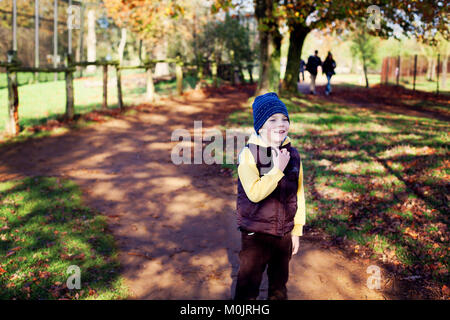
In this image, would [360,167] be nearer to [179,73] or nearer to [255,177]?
[255,177]

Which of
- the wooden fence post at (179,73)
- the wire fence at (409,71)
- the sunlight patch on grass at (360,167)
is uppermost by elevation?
the wire fence at (409,71)

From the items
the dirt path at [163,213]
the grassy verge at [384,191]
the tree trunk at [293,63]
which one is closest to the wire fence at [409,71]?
the tree trunk at [293,63]

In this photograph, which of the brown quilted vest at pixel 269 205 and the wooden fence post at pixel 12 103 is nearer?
the brown quilted vest at pixel 269 205

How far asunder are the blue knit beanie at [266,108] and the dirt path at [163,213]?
6.40 ft

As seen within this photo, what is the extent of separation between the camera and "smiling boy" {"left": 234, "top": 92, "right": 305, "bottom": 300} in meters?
3.19

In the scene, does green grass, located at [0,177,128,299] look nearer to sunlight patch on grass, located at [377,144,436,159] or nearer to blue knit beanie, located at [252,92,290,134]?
blue knit beanie, located at [252,92,290,134]

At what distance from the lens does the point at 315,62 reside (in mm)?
22719

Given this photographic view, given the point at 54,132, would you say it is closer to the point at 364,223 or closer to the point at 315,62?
the point at 364,223

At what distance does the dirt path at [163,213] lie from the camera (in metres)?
4.64

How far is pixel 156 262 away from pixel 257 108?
261 centimetres

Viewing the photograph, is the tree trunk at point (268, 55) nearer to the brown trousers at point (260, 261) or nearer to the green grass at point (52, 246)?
the green grass at point (52, 246)

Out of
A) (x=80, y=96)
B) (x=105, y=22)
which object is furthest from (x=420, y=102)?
(x=105, y=22)

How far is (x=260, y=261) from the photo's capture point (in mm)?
3379

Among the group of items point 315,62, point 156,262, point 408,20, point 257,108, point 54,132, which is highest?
point 408,20
